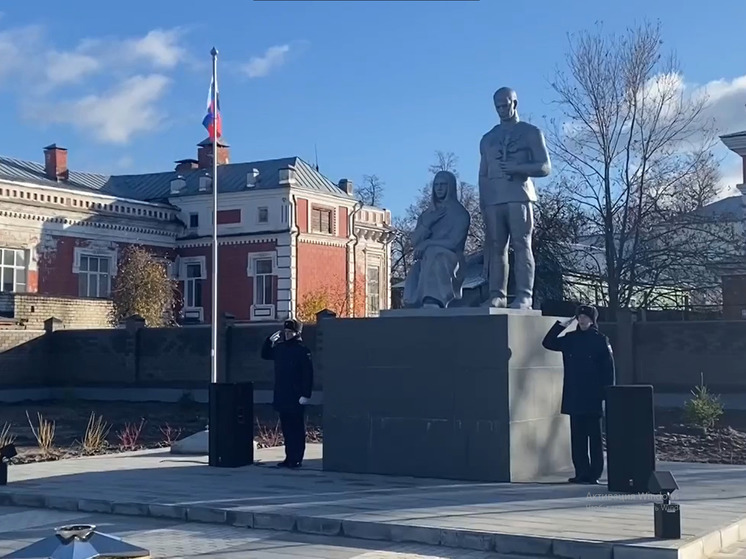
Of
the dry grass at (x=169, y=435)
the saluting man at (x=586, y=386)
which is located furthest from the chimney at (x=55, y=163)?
the saluting man at (x=586, y=386)

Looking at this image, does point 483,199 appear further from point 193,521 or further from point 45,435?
point 45,435

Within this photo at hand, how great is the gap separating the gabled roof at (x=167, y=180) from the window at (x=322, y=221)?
0.91m

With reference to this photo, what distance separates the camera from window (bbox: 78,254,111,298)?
1686 inches

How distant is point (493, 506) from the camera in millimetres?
9406

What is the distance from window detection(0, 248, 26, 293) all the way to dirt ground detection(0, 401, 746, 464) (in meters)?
8.82

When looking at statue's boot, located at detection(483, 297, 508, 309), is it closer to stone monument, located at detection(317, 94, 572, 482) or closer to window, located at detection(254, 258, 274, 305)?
stone monument, located at detection(317, 94, 572, 482)

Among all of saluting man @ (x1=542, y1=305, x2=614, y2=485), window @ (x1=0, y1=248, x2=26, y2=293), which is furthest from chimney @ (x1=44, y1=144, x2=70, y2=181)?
saluting man @ (x1=542, y1=305, x2=614, y2=485)

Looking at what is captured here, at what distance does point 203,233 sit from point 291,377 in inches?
1368

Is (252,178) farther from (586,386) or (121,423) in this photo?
(586,386)

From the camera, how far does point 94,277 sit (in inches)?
1708

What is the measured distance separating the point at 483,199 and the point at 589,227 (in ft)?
64.4

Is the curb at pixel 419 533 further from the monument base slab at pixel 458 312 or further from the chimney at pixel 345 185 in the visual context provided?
the chimney at pixel 345 185

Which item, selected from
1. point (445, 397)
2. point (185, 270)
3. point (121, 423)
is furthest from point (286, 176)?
point (445, 397)

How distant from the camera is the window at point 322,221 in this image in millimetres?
46844
